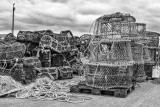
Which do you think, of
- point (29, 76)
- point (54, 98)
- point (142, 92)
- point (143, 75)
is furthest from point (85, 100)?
point (143, 75)

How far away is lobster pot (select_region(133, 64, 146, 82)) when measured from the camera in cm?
799

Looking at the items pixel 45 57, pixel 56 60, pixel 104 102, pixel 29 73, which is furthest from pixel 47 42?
pixel 104 102

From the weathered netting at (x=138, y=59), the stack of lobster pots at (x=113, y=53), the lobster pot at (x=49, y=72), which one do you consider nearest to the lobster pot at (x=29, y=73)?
the lobster pot at (x=49, y=72)

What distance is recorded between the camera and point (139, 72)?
27.4 ft

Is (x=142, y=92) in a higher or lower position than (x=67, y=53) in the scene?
lower

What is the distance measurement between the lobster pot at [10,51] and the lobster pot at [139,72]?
3.96 meters

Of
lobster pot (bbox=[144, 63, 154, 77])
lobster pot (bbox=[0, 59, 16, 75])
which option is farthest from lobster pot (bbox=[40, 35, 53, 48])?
lobster pot (bbox=[144, 63, 154, 77])

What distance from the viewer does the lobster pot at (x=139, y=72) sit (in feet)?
26.2

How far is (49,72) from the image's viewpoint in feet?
26.2

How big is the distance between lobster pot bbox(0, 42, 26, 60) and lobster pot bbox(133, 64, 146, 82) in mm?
3963

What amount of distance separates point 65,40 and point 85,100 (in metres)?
4.52

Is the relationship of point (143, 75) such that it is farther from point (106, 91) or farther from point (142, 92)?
point (106, 91)

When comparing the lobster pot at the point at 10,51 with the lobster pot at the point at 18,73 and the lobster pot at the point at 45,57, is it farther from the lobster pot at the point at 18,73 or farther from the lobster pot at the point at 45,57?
the lobster pot at the point at 45,57

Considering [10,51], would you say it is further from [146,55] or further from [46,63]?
[146,55]
